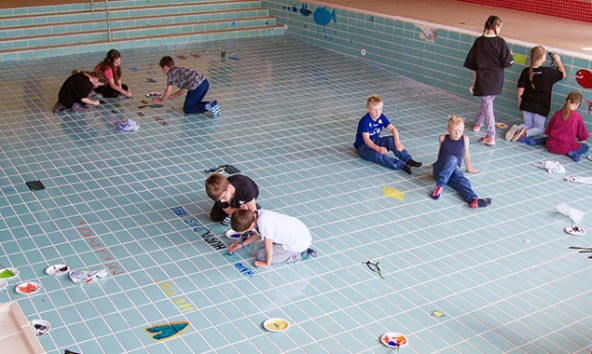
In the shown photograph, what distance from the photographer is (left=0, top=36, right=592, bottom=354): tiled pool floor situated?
529 cm

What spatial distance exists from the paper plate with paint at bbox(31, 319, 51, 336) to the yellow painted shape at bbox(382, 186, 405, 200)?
3625 millimetres

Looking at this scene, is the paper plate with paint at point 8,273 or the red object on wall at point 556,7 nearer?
the paper plate with paint at point 8,273

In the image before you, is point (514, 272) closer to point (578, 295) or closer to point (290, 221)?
point (578, 295)

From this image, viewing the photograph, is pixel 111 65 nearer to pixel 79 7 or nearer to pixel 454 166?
pixel 79 7

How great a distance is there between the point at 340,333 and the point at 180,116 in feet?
17.4

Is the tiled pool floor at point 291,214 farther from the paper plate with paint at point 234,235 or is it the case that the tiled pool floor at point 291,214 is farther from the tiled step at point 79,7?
the tiled step at point 79,7

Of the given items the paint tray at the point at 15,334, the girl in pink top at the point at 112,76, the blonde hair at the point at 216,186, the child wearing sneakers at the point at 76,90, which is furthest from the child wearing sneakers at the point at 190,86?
the paint tray at the point at 15,334

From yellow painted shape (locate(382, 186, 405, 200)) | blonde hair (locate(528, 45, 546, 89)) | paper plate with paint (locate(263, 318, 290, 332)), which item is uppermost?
blonde hair (locate(528, 45, 546, 89))

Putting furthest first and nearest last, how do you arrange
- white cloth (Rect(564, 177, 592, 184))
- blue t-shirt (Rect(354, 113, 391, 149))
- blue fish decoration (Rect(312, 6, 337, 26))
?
blue fish decoration (Rect(312, 6, 337, 26)) → blue t-shirt (Rect(354, 113, 391, 149)) → white cloth (Rect(564, 177, 592, 184))

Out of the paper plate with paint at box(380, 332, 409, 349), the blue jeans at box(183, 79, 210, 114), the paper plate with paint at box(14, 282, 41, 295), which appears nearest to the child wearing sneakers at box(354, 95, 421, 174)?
the blue jeans at box(183, 79, 210, 114)

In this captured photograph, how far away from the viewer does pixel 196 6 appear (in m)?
14.7

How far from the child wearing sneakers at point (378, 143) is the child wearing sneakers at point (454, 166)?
477 mm

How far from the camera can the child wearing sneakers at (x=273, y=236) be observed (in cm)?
564

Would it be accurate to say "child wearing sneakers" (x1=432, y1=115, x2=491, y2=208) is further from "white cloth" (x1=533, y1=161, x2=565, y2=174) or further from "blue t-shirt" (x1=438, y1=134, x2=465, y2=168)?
"white cloth" (x1=533, y1=161, x2=565, y2=174)
